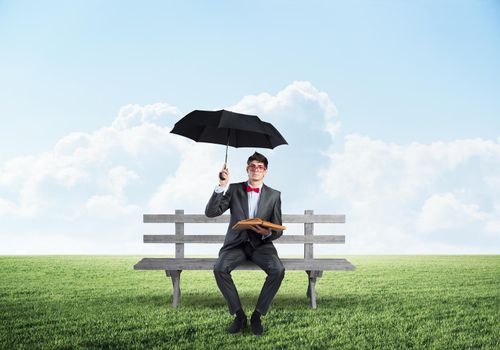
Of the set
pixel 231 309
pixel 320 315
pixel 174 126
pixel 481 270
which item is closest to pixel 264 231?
pixel 231 309

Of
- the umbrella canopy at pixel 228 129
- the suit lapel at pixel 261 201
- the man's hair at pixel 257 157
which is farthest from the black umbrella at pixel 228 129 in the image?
the suit lapel at pixel 261 201

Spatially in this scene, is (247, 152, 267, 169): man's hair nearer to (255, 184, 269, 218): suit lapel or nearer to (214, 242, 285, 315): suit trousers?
(255, 184, 269, 218): suit lapel

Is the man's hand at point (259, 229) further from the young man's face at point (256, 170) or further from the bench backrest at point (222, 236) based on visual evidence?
the bench backrest at point (222, 236)

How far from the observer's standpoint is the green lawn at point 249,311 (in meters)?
4.62

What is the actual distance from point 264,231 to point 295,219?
69.4 inches

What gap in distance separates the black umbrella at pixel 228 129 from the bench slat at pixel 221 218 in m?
1.34

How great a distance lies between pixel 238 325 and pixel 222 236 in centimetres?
219

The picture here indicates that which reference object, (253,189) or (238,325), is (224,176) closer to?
(253,189)

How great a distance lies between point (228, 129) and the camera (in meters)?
6.06

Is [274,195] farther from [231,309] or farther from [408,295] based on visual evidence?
[408,295]

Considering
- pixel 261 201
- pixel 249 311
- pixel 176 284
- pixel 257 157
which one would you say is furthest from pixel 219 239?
pixel 257 157

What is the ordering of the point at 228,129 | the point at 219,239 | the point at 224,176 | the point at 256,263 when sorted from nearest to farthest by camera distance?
1. the point at 224,176
2. the point at 256,263
3. the point at 228,129
4. the point at 219,239

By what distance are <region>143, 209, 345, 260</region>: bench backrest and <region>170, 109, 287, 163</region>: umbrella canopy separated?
1.37 m

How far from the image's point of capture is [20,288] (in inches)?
314
